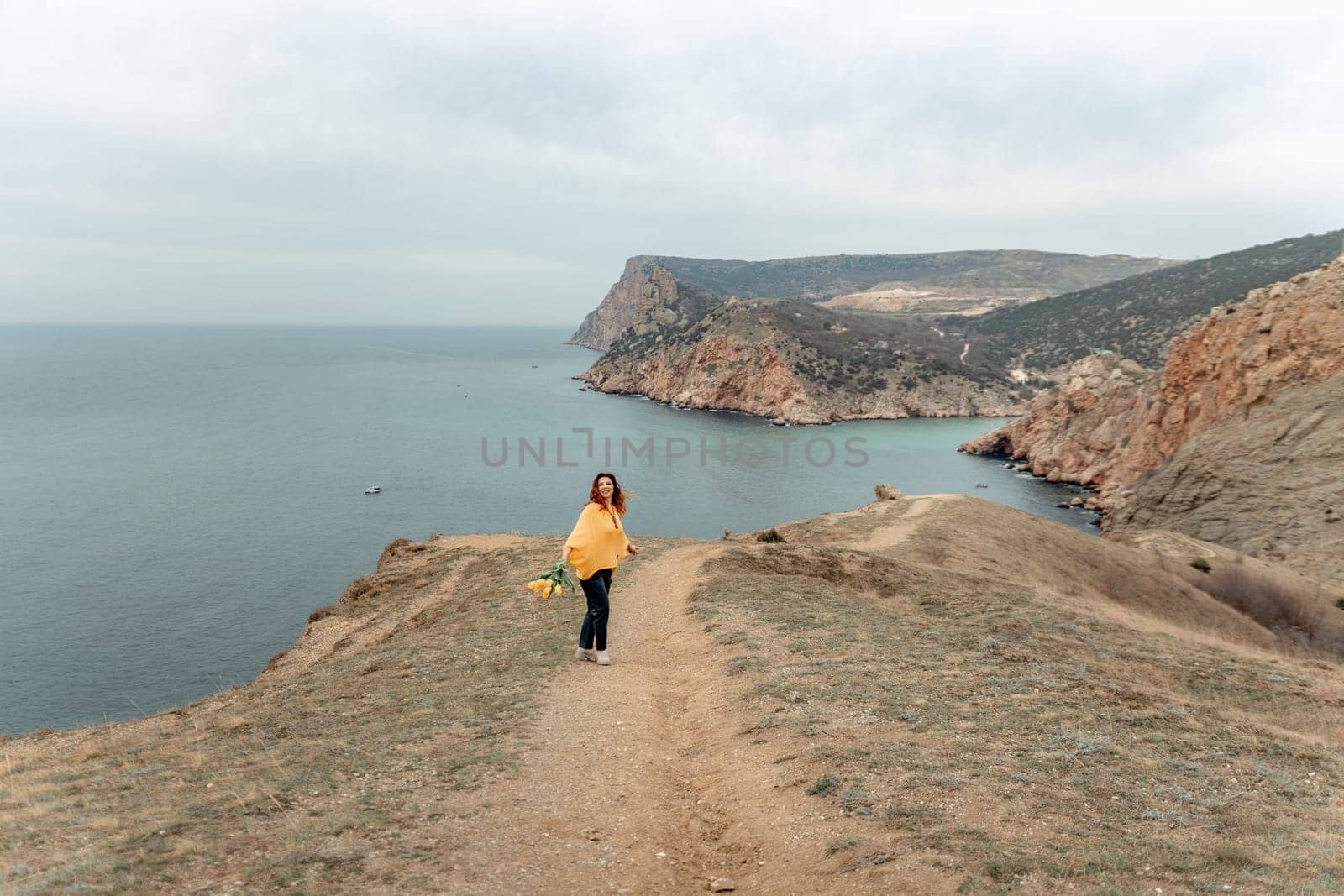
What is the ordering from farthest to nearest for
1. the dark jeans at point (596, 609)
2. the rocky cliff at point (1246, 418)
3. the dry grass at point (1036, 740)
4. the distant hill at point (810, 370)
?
1. the distant hill at point (810, 370)
2. the rocky cliff at point (1246, 418)
3. the dark jeans at point (596, 609)
4. the dry grass at point (1036, 740)

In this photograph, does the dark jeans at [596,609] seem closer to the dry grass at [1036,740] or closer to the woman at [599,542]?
the woman at [599,542]

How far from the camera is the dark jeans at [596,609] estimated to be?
10.8 m

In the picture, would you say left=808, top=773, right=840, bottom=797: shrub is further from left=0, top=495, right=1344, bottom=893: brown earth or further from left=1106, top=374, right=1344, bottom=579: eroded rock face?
left=1106, top=374, right=1344, bottom=579: eroded rock face

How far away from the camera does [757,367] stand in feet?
412

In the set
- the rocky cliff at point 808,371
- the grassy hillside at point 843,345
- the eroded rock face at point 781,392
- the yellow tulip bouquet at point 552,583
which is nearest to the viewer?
the yellow tulip bouquet at point 552,583

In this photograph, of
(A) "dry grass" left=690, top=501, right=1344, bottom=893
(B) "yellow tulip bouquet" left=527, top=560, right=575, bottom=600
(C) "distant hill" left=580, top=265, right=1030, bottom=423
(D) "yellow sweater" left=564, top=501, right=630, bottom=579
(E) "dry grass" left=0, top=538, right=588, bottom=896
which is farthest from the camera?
(C) "distant hill" left=580, top=265, right=1030, bottom=423

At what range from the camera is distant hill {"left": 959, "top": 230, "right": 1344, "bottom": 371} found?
Result: 116m

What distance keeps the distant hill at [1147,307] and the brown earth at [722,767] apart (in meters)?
114

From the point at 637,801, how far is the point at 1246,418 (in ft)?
171

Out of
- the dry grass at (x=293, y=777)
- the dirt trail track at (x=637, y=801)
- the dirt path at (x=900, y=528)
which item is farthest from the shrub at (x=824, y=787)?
the dirt path at (x=900, y=528)

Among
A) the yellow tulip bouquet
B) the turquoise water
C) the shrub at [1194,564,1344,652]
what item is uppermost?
the yellow tulip bouquet

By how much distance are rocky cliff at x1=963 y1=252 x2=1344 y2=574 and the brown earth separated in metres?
28.5

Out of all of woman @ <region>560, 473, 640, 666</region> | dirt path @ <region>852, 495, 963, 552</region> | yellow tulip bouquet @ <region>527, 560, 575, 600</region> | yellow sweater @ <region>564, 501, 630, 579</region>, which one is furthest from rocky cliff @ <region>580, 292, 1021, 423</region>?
yellow sweater @ <region>564, 501, 630, 579</region>

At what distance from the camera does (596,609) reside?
11.2 m
